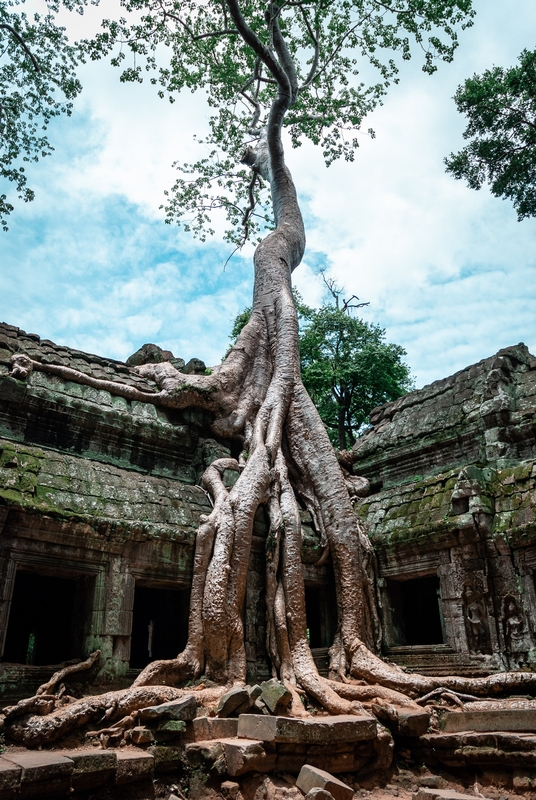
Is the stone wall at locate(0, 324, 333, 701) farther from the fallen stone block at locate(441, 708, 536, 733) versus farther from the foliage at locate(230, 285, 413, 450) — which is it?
the foliage at locate(230, 285, 413, 450)

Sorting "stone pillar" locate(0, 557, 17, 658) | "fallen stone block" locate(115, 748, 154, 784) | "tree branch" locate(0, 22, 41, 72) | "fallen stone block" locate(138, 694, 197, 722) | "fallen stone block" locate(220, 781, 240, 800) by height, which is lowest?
"fallen stone block" locate(220, 781, 240, 800)

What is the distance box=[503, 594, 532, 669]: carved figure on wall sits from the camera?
6488 millimetres

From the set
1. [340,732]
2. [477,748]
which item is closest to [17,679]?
[340,732]

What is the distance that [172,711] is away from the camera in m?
4.95

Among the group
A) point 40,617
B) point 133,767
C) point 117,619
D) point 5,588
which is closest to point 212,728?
point 133,767

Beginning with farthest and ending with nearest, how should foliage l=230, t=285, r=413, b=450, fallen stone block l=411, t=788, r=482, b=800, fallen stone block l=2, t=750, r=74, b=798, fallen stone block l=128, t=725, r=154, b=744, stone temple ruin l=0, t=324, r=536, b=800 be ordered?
foliage l=230, t=285, r=413, b=450 → stone temple ruin l=0, t=324, r=536, b=800 → fallen stone block l=128, t=725, r=154, b=744 → fallen stone block l=411, t=788, r=482, b=800 → fallen stone block l=2, t=750, r=74, b=798

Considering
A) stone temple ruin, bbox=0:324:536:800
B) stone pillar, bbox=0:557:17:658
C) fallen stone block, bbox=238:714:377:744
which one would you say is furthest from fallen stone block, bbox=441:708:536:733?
stone pillar, bbox=0:557:17:658

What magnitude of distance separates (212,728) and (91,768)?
1214 mm

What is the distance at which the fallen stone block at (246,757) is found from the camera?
445 centimetres

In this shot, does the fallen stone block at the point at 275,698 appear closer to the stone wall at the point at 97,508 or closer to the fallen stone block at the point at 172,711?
the fallen stone block at the point at 172,711

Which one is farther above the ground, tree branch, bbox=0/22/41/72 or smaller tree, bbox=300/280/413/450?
tree branch, bbox=0/22/41/72

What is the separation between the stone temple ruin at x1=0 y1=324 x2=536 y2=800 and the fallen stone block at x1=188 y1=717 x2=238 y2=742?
3 centimetres

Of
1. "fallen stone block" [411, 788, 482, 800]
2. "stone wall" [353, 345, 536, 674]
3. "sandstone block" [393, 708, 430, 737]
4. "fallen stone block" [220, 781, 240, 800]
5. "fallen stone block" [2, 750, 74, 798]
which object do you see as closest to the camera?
"fallen stone block" [2, 750, 74, 798]

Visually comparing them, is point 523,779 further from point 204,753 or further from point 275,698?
point 204,753
